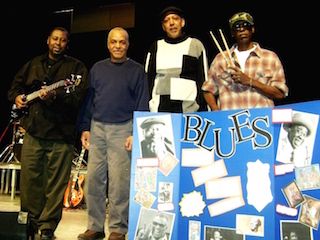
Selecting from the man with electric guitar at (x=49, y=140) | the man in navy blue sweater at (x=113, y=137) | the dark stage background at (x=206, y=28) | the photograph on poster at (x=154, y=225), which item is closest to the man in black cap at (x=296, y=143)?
the photograph on poster at (x=154, y=225)

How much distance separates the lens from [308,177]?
192 cm

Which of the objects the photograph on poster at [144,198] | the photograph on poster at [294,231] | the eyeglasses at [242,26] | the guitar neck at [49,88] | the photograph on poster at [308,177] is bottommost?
the photograph on poster at [294,231]

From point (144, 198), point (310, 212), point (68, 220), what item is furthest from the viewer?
point (68, 220)

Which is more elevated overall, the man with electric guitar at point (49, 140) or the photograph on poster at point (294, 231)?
the man with electric guitar at point (49, 140)

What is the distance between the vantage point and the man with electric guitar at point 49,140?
2684mm

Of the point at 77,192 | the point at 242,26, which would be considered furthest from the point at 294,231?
the point at 77,192

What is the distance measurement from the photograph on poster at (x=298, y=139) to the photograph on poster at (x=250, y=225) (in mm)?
289

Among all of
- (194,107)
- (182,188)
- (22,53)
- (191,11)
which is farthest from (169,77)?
(22,53)

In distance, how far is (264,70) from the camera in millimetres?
2344

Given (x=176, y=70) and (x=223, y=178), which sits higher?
(x=176, y=70)

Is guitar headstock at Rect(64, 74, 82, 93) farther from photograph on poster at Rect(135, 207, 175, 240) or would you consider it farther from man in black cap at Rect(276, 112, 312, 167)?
man in black cap at Rect(276, 112, 312, 167)

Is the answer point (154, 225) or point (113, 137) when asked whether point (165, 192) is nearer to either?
point (154, 225)

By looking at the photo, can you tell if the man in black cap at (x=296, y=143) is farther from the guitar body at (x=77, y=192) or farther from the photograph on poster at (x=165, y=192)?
the guitar body at (x=77, y=192)

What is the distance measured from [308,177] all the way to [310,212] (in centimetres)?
15
